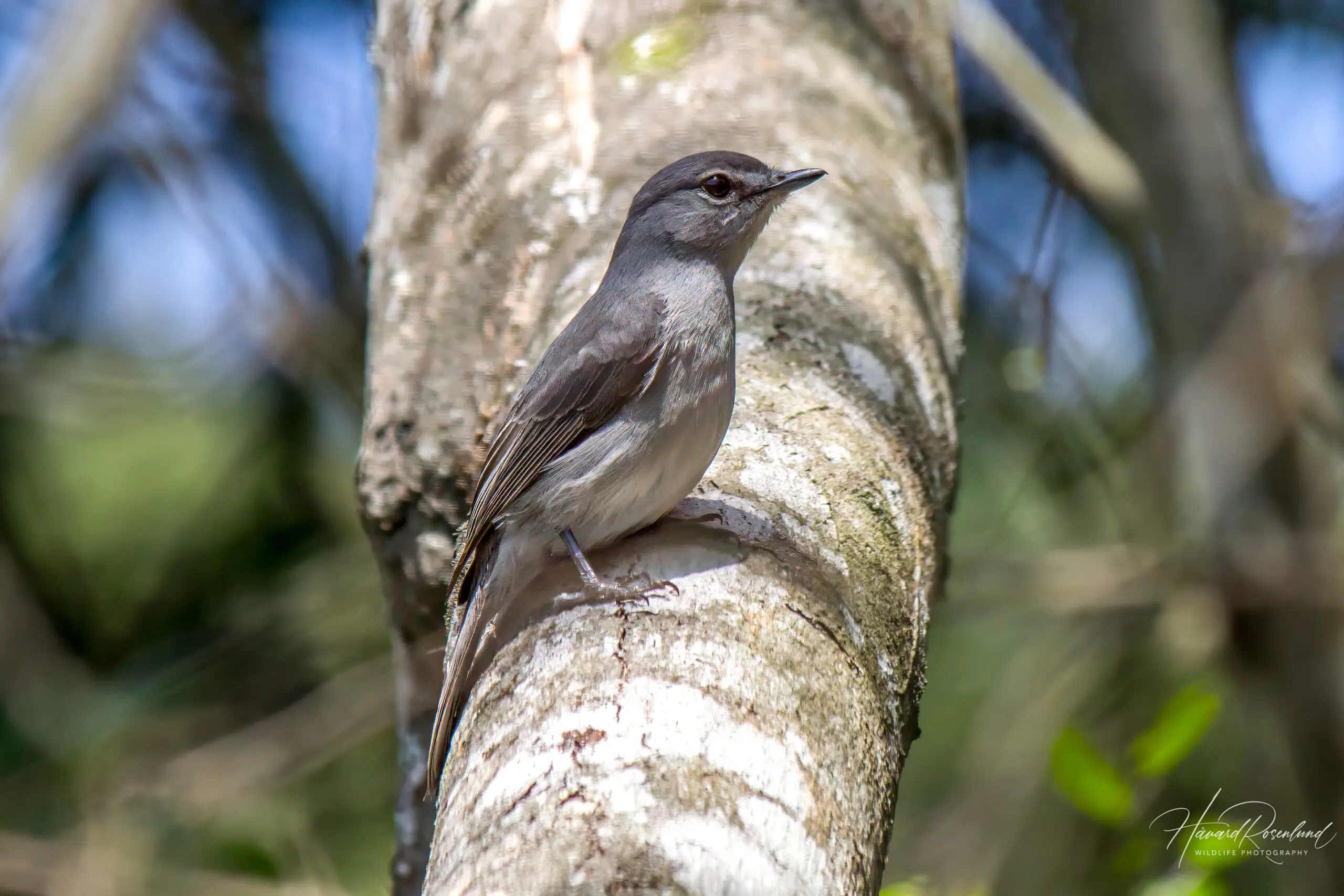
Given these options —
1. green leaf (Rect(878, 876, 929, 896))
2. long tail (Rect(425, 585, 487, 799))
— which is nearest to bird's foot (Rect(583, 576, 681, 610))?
long tail (Rect(425, 585, 487, 799))

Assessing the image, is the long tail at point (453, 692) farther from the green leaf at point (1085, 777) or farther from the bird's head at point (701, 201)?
the green leaf at point (1085, 777)

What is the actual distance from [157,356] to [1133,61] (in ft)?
15.8

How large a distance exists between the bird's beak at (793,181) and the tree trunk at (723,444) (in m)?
0.18

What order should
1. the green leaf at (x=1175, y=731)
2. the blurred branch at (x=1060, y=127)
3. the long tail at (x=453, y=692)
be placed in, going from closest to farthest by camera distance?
the long tail at (x=453, y=692) → the green leaf at (x=1175, y=731) → the blurred branch at (x=1060, y=127)

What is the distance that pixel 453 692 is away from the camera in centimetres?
250

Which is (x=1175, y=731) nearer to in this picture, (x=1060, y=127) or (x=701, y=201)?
(x=701, y=201)

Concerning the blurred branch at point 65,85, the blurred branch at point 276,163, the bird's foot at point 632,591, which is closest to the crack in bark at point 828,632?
the bird's foot at point 632,591

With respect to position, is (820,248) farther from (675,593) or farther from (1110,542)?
(1110,542)

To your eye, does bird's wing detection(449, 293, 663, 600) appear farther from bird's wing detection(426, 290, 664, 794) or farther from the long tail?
the long tail

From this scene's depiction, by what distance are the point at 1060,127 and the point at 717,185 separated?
7.88 feet

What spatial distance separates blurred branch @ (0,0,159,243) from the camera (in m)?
4.05

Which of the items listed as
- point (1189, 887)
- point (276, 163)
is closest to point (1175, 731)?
point (1189, 887)

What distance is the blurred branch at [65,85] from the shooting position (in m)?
4.05

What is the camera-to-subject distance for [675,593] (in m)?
2.20
